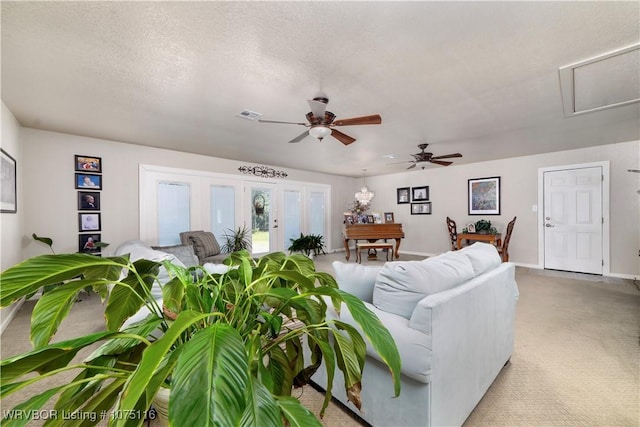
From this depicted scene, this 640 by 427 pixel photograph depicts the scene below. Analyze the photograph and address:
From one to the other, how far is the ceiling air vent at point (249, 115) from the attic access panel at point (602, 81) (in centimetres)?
285

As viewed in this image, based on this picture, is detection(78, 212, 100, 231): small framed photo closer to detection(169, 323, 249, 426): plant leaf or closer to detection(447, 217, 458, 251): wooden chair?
detection(169, 323, 249, 426): plant leaf

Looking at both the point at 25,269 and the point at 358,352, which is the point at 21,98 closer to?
the point at 25,269

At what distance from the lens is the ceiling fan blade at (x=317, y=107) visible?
90.2 inches

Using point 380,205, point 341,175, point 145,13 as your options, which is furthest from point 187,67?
point 380,205

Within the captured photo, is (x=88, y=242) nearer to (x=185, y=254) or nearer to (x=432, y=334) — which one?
(x=185, y=254)

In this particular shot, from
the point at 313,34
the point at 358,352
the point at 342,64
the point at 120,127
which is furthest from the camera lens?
the point at 120,127

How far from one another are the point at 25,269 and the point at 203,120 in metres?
3.09

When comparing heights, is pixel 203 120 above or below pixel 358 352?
above

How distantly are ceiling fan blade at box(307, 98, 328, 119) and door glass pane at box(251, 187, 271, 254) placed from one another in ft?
12.6

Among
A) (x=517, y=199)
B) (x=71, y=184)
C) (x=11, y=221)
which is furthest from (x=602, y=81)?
(x=71, y=184)

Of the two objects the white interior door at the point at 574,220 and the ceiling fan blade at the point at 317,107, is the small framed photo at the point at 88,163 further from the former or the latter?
the white interior door at the point at 574,220

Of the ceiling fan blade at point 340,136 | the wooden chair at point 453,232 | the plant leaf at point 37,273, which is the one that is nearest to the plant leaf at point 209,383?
the plant leaf at point 37,273

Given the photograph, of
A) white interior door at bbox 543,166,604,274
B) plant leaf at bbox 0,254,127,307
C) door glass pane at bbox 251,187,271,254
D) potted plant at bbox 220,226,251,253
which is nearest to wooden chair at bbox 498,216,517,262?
white interior door at bbox 543,166,604,274

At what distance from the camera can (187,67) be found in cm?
211
